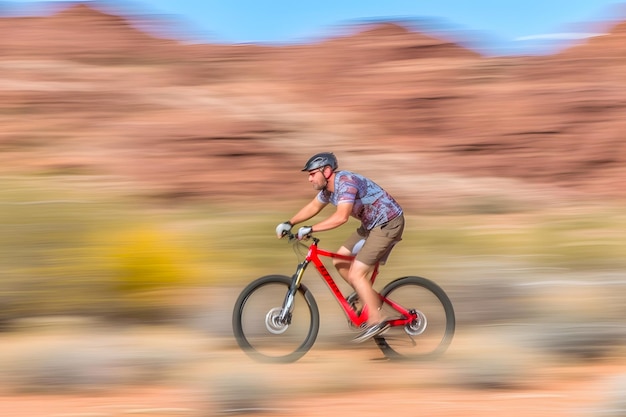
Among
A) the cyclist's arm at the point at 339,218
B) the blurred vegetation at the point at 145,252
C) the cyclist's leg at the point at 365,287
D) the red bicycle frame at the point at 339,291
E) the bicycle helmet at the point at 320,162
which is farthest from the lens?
the blurred vegetation at the point at 145,252

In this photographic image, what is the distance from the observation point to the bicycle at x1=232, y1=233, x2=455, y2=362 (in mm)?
7730

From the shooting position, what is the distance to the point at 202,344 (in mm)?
8414

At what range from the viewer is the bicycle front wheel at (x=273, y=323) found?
7.73 metres

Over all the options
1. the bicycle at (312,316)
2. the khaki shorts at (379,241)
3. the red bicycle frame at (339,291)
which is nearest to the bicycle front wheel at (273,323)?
the bicycle at (312,316)

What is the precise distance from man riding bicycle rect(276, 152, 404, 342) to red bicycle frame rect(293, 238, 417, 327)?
7cm

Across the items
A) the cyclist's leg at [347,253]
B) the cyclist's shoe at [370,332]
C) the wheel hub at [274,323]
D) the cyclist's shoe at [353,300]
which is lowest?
the cyclist's shoe at [370,332]

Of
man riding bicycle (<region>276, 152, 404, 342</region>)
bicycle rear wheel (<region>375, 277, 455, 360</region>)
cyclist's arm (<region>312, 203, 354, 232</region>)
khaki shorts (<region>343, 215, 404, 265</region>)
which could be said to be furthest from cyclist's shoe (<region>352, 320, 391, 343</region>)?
cyclist's arm (<region>312, 203, 354, 232</region>)

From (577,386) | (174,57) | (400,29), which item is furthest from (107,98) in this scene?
(577,386)

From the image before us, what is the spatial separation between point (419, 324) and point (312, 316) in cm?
91

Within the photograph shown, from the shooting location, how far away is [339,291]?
7.80 m

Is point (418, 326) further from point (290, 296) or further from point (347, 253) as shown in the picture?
point (290, 296)

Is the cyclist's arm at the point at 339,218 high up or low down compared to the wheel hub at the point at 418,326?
up

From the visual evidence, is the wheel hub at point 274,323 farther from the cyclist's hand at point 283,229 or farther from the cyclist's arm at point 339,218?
the cyclist's arm at point 339,218

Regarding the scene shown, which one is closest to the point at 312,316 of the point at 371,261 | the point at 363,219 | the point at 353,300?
the point at 353,300
